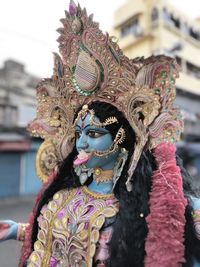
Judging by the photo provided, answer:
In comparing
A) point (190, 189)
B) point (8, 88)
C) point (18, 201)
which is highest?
point (8, 88)

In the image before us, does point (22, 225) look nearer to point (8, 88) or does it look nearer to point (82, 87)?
point (82, 87)

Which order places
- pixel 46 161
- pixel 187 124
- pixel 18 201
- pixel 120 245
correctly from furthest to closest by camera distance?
pixel 187 124 → pixel 18 201 → pixel 46 161 → pixel 120 245

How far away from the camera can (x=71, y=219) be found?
1.59m

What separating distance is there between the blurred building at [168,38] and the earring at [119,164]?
14.8 metres

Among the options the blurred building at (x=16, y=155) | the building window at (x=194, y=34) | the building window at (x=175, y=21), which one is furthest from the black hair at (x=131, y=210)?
the building window at (x=194, y=34)

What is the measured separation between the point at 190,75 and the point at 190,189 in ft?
59.3

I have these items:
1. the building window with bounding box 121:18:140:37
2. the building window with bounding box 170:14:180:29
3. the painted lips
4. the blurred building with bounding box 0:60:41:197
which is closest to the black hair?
the painted lips

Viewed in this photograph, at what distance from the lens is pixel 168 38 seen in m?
17.5

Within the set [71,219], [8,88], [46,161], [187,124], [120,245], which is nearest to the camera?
[120,245]

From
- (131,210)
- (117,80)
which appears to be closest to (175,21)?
(117,80)

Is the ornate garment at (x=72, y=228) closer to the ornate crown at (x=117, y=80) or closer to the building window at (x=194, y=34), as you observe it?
the ornate crown at (x=117, y=80)

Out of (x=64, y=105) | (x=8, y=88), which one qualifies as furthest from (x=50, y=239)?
(x=8, y=88)

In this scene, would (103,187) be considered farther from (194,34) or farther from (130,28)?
(194,34)

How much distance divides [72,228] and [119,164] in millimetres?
378
